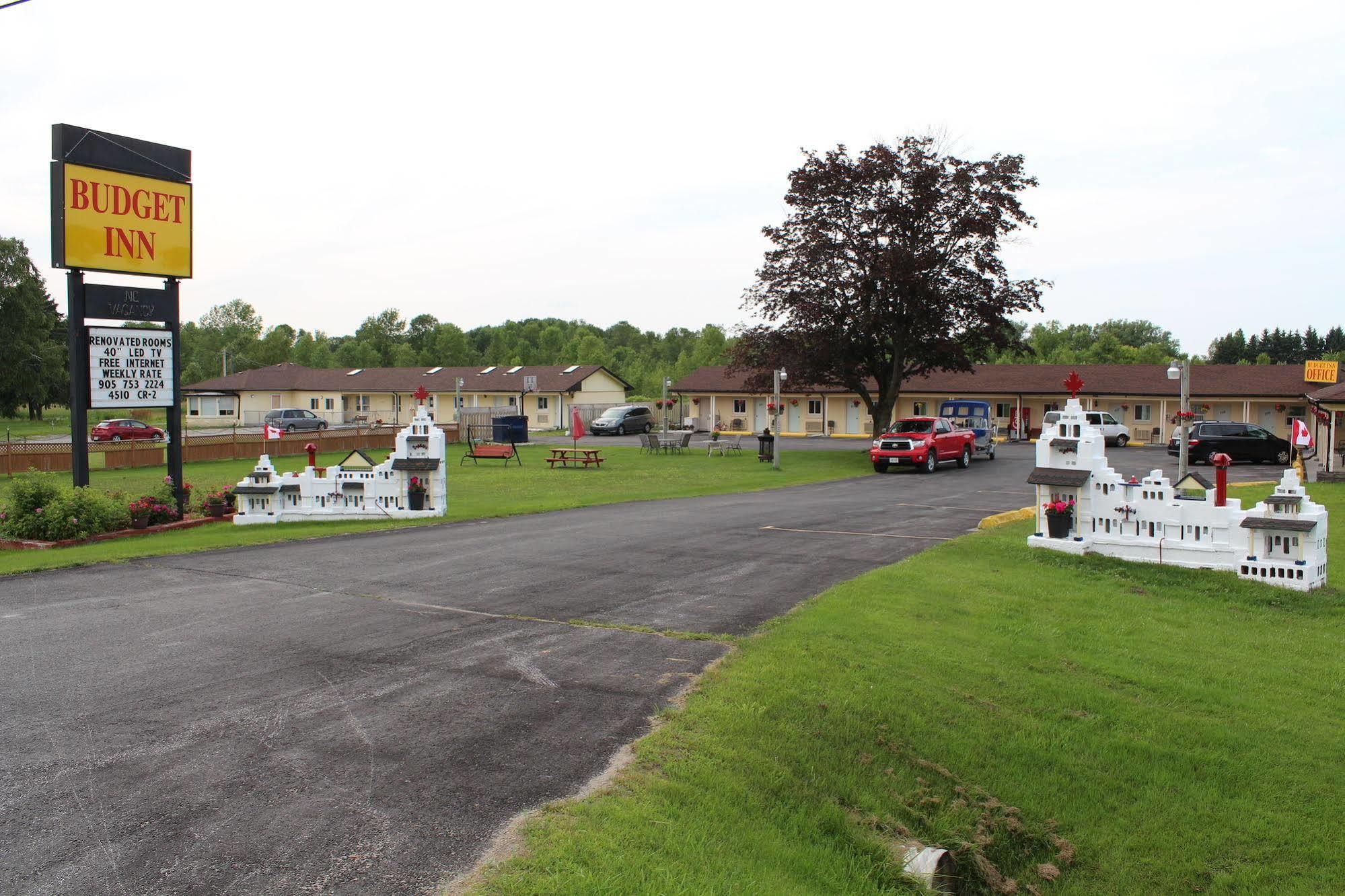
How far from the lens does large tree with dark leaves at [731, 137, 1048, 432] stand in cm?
3716

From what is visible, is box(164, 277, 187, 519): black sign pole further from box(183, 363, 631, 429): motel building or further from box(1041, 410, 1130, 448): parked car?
box(183, 363, 631, 429): motel building

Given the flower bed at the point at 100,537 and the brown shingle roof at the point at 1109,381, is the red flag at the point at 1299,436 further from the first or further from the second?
the brown shingle roof at the point at 1109,381

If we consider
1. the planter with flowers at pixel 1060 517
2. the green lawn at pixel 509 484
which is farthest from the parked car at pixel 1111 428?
the planter with flowers at pixel 1060 517

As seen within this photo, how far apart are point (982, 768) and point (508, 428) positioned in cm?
3868

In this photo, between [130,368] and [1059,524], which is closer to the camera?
[1059,524]

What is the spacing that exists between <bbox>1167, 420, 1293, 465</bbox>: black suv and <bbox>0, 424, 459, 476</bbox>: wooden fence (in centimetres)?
2738

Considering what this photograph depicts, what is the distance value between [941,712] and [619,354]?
124 metres

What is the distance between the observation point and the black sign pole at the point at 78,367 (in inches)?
654

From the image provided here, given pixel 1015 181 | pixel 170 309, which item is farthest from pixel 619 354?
pixel 170 309

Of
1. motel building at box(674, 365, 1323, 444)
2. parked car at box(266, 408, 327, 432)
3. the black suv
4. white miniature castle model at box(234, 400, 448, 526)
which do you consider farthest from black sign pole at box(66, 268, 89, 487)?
parked car at box(266, 408, 327, 432)

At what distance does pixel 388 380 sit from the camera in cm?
7012

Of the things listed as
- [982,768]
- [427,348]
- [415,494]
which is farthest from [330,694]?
[427,348]

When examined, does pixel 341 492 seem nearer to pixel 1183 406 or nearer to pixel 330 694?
pixel 330 694

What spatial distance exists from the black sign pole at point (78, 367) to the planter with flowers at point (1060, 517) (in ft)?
51.0
